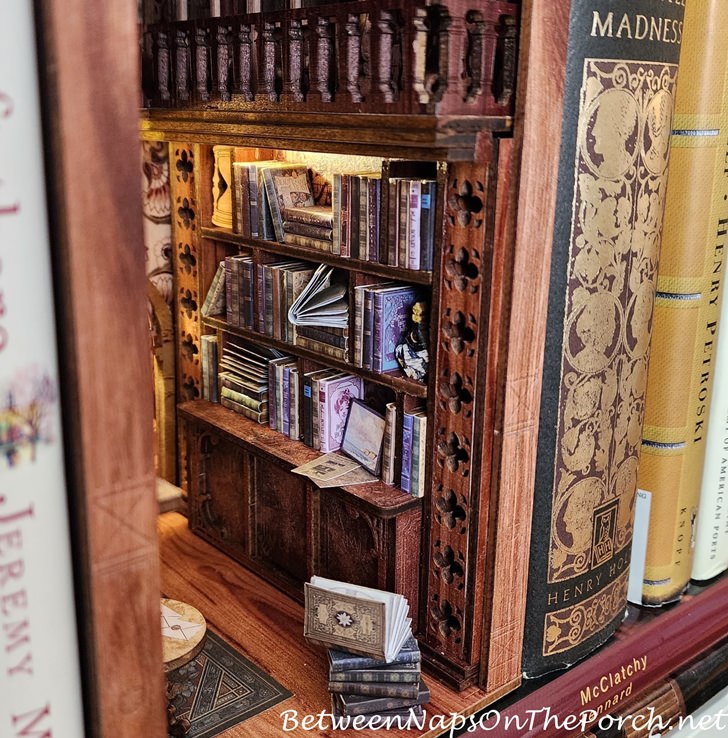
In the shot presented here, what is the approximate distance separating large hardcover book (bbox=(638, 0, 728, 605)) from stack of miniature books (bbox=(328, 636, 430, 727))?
104 cm

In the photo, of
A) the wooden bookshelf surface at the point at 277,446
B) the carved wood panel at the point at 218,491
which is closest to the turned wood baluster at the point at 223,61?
the wooden bookshelf surface at the point at 277,446

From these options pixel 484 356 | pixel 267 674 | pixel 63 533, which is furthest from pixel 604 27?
pixel 267 674

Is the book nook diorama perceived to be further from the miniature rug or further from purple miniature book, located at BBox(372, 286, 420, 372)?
the miniature rug

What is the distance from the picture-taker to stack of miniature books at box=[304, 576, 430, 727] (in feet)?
8.02

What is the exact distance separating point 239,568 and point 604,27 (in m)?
2.28

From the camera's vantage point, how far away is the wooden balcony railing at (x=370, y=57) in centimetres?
211

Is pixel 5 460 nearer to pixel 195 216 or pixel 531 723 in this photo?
pixel 531 723

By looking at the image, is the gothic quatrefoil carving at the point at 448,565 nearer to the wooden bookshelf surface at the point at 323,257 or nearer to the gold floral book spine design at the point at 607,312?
the gold floral book spine design at the point at 607,312

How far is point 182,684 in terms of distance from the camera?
2.69m

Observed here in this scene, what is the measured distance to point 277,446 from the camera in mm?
3188

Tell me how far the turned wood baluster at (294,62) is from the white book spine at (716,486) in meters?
1.55

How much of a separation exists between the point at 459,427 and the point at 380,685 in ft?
2.46

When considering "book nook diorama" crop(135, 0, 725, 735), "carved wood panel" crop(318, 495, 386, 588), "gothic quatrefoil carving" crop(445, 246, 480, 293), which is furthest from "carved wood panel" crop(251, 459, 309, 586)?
"gothic quatrefoil carving" crop(445, 246, 480, 293)

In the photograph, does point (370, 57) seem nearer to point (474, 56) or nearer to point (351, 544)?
point (474, 56)
